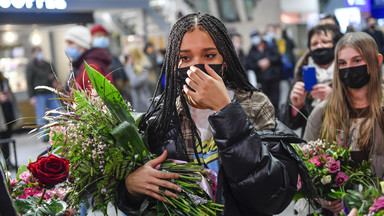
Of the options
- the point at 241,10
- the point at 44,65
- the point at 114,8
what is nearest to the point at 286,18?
the point at 241,10

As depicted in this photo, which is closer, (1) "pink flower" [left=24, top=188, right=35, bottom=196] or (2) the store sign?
(1) "pink flower" [left=24, top=188, right=35, bottom=196]

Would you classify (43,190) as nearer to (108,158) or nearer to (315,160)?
(108,158)

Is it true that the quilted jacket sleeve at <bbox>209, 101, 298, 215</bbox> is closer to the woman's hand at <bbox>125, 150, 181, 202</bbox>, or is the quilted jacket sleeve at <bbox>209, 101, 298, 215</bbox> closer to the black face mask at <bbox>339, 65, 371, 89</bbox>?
the woman's hand at <bbox>125, 150, 181, 202</bbox>

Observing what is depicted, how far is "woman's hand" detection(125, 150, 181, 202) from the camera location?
6.81ft

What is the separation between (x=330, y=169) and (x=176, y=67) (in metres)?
1.04

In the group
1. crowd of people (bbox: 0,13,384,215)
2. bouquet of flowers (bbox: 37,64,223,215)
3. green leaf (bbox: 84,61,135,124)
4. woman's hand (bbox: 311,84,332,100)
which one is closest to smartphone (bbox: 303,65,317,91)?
woman's hand (bbox: 311,84,332,100)

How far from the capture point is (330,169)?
9.22 ft

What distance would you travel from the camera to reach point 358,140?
310cm

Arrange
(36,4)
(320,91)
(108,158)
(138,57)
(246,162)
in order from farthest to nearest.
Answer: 1. (138,57)
2. (36,4)
3. (320,91)
4. (108,158)
5. (246,162)

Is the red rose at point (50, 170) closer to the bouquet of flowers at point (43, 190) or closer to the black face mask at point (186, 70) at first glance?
the bouquet of flowers at point (43, 190)

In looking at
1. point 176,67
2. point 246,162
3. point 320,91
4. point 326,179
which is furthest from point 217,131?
point 320,91

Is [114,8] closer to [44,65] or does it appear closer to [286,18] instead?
[44,65]

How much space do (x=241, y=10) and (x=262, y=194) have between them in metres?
21.0

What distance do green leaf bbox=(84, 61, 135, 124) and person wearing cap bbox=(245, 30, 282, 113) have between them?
7700 millimetres
